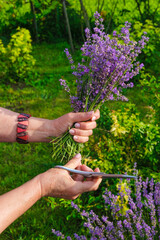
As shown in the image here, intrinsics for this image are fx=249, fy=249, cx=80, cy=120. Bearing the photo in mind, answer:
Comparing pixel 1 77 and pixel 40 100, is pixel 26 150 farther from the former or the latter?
pixel 1 77

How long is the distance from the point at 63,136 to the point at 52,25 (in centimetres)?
871

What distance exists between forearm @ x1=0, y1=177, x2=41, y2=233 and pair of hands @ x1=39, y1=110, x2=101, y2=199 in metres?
0.07

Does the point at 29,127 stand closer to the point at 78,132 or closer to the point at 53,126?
the point at 53,126

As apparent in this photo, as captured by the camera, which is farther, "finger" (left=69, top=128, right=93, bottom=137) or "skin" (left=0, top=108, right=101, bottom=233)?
"finger" (left=69, top=128, right=93, bottom=137)

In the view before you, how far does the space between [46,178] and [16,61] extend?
4.85 m

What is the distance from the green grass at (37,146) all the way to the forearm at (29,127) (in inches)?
40.4

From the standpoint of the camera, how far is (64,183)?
5.56ft

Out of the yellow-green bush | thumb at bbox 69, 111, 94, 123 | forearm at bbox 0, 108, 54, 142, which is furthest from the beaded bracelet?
the yellow-green bush

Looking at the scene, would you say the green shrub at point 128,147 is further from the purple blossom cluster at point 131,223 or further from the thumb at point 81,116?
the thumb at point 81,116

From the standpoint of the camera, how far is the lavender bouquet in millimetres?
1664

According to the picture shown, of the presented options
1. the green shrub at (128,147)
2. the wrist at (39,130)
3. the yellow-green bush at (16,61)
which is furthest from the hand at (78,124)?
the yellow-green bush at (16,61)

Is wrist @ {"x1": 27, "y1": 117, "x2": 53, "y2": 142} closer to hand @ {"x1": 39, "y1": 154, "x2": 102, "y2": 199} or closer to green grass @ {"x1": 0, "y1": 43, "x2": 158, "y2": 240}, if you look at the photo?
hand @ {"x1": 39, "y1": 154, "x2": 102, "y2": 199}

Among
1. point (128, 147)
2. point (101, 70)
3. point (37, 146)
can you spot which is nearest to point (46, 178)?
point (101, 70)

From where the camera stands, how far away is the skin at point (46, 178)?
1.47 meters
